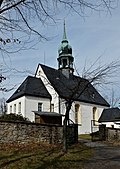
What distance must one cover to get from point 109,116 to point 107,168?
33931mm

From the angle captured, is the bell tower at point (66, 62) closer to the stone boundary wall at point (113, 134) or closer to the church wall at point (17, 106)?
the church wall at point (17, 106)

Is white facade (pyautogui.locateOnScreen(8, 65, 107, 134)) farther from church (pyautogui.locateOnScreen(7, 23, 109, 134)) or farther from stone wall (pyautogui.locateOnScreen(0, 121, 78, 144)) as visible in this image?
stone wall (pyautogui.locateOnScreen(0, 121, 78, 144))

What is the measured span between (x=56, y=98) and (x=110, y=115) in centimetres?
1002

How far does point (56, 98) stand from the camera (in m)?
40.4

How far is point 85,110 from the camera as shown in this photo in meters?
44.8

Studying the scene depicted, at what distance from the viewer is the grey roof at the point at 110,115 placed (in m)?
45.1

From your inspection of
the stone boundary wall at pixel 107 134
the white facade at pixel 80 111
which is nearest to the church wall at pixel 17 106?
the white facade at pixel 80 111

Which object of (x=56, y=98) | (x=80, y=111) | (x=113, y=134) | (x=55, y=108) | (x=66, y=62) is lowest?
(x=113, y=134)

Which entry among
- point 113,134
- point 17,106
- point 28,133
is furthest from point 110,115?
point 28,133

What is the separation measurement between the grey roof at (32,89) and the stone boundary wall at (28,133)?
1820 cm

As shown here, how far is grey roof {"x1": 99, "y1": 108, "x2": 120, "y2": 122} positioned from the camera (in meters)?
45.1

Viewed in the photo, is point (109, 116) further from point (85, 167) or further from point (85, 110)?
point (85, 167)

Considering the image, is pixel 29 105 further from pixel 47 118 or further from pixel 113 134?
pixel 113 134

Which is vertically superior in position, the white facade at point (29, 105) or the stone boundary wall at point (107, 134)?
the white facade at point (29, 105)
